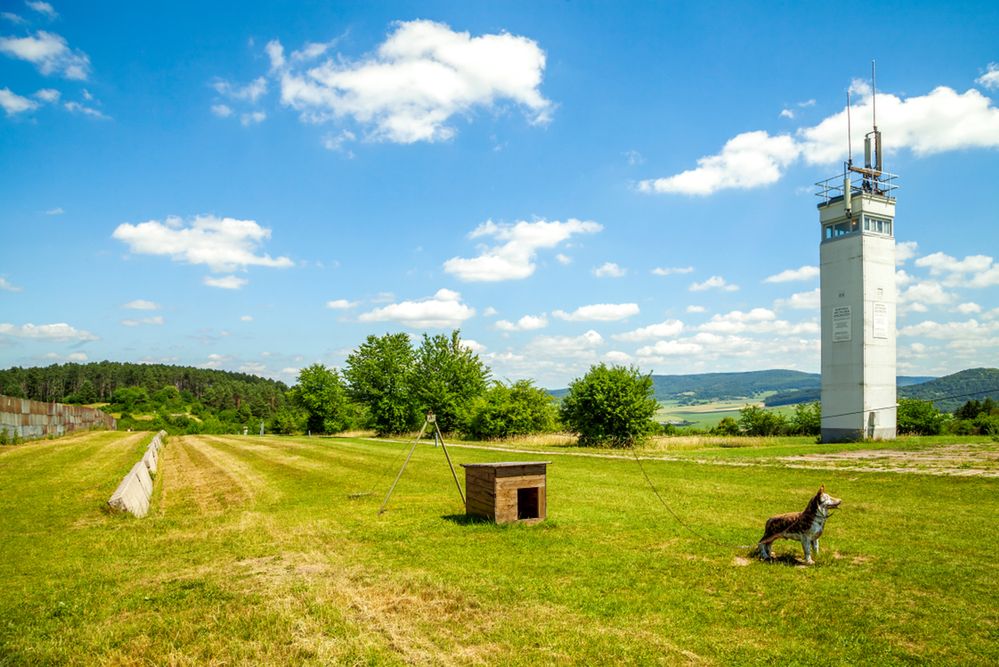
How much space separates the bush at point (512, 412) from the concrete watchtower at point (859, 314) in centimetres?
1809

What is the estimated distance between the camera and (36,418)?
1260 inches

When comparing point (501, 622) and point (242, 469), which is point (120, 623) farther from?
point (242, 469)

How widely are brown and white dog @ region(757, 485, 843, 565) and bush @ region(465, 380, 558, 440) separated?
33765 mm

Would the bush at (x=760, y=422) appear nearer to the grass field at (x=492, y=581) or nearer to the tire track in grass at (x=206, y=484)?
the grass field at (x=492, y=581)

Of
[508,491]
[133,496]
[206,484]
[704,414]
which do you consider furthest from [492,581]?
[704,414]

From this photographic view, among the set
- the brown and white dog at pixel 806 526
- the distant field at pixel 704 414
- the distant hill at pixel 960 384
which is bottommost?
the distant field at pixel 704 414

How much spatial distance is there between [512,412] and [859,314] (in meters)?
22.9

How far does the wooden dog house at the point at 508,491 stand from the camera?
11.1m

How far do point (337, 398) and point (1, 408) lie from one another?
39.9 meters

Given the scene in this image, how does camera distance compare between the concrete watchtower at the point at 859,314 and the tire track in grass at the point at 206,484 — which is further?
the concrete watchtower at the point at 859,314

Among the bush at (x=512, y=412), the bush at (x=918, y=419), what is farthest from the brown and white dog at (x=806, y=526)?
the bush at (x=918, y=419)

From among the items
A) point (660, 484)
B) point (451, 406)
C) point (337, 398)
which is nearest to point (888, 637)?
point (660, 484)

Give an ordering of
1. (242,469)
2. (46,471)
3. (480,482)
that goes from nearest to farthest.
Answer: (480,482), (46,471), (242,469)

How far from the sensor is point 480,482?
11.7 meters
